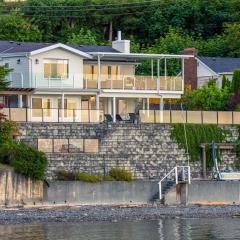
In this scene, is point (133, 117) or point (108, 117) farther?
point (133, 117)

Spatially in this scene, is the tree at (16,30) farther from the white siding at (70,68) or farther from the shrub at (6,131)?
the shrub at (6,131)

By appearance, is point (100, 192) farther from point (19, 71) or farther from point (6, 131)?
point (19, 71)

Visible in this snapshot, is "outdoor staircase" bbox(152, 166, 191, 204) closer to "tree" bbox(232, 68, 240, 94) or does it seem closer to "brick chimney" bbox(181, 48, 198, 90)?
"tree" bbox(232, 68, 240, 94)

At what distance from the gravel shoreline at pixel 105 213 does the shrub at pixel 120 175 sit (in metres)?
3.33

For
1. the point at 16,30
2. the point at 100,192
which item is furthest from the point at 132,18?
the point at 100,192

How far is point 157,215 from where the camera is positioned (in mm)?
70250

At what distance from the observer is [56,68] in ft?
287

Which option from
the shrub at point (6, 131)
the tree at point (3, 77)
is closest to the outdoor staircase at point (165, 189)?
the shrub at point (6, 131)

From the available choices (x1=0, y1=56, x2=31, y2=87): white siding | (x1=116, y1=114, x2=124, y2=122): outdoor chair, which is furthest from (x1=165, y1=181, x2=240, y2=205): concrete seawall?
(x1=0, y1=56, x2=31, y2=87): white siding

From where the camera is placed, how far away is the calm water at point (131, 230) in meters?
59.8

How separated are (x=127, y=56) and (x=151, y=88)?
3490 mm

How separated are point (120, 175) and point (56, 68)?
1286 cm

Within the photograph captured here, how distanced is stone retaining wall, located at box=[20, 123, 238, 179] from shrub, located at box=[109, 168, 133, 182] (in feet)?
1.52

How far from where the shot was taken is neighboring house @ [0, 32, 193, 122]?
85.7 meters
